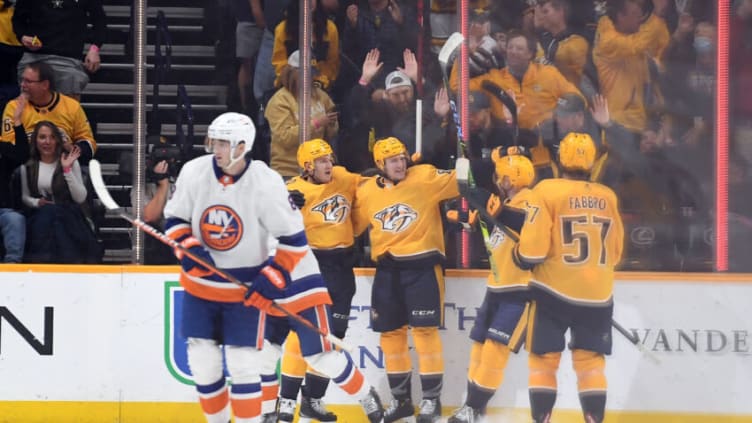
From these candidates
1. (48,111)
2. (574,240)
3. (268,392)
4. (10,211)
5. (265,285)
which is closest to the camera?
(265,285)

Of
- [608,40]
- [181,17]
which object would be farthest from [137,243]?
[608,40]

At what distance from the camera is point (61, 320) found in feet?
22.2

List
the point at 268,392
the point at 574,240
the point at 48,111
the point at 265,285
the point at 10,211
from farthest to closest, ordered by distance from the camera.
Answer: the point at 48,111 → the point at 10,211 → the point at 574,240 → the point at 268,392 → the point at 265,285

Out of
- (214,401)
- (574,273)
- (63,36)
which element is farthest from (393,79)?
(214,401)

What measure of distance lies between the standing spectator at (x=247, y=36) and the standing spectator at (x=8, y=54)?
974 millimetres

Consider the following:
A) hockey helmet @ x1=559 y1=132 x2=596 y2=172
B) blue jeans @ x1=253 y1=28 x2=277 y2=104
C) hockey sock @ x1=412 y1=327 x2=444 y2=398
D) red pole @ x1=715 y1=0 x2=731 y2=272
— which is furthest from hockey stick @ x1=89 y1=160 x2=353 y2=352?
red pole @ x1=715 y1=0 x2=731 y2=272

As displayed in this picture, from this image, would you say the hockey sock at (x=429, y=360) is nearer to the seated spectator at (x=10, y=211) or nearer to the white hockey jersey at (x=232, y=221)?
the white hockey jersey at (x=232, y=221)

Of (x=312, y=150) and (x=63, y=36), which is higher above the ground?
(x=63, y=36)

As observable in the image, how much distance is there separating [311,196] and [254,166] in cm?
54

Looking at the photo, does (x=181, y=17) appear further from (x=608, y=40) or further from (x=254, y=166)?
(x=608, y=40)

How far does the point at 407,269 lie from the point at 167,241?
1.11 metres

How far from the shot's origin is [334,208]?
6762 mm

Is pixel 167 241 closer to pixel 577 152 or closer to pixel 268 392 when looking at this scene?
pixel 268 392

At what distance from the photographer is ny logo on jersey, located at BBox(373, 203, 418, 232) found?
6758 mm
